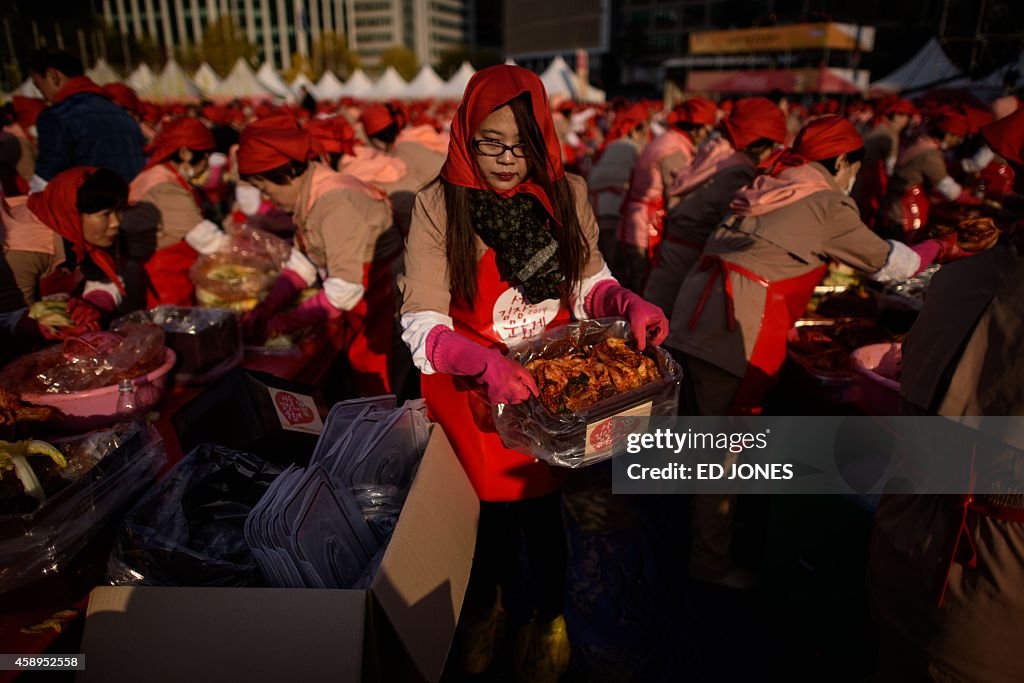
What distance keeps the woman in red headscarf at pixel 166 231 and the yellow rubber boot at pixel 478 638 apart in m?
2.80

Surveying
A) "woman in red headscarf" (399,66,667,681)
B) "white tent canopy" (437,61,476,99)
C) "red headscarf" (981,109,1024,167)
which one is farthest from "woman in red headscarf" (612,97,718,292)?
"white tent canopy" (437,61,476,99)

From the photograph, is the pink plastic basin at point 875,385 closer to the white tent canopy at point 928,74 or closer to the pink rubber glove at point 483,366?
the pink rubber glove at point 483,366

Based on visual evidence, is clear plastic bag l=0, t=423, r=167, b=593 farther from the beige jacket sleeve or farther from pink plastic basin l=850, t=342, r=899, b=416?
the beige jacket sleeve

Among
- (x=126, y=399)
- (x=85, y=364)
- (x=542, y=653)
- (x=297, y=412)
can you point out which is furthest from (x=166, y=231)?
(x=542, y=653)

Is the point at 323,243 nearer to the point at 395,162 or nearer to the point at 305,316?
the point at 305,316

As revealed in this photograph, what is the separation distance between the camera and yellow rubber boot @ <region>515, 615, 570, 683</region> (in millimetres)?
2318

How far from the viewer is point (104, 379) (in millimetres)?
2160

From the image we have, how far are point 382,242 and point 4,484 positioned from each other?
7.78 feet

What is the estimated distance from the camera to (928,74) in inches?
862

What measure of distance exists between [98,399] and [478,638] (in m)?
1.68

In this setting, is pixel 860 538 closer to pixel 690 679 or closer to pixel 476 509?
pixel 690 679

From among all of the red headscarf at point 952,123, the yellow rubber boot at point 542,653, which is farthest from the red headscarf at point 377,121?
the red headscarf at point 952,123

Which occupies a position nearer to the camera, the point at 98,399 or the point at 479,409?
the point at 479,409

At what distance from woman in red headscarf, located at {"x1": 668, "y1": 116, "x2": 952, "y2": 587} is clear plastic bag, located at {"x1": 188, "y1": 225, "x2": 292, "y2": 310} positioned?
7.82 feet
